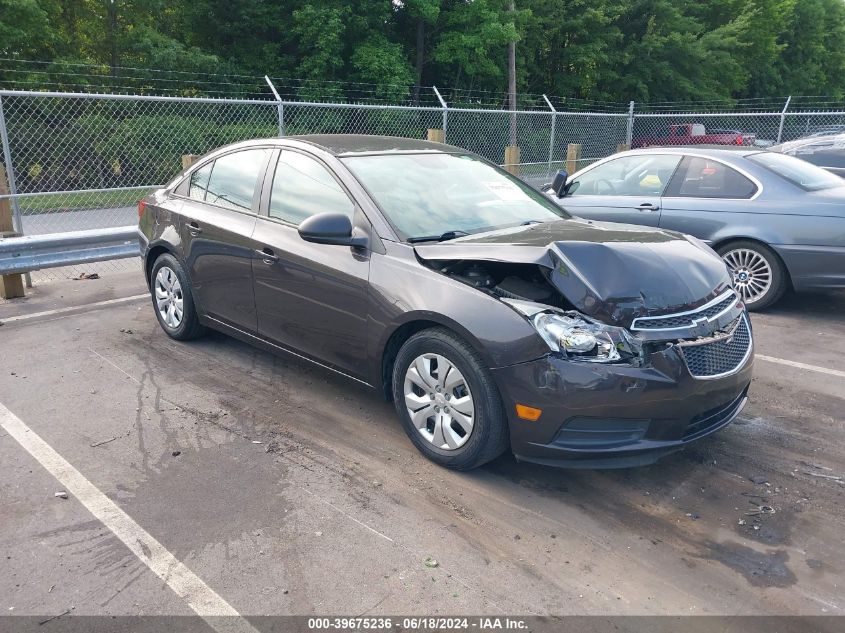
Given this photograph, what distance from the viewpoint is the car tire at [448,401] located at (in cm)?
350

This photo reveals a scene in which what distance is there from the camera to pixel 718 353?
359cm

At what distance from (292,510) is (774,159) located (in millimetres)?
6019

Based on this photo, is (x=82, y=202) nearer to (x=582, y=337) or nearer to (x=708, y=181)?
(x=708, y=181)

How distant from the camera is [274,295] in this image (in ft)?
15.1

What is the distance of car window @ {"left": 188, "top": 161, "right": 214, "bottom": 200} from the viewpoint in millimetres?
5457

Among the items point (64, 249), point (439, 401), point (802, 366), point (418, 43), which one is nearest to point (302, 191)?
point (439, 401)

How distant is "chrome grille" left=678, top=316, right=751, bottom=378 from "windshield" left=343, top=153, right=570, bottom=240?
1.37 m

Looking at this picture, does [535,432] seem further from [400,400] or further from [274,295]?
[274,295]

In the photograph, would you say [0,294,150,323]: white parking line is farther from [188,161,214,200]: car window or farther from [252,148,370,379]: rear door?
[252,148,370,379]: rear door

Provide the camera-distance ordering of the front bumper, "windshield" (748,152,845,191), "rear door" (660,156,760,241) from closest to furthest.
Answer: the front bumper → "windshield" (748,152,845,191) → "rear door" (660,156,760,241)

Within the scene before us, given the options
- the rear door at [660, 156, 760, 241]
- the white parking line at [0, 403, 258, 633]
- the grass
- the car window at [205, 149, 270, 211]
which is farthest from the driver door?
the grass

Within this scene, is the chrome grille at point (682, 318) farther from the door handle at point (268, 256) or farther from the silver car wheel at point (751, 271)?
the silver car wheel at point (751, 271)

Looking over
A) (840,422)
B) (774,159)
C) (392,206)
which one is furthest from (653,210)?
(392,206)

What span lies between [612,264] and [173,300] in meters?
3.60
